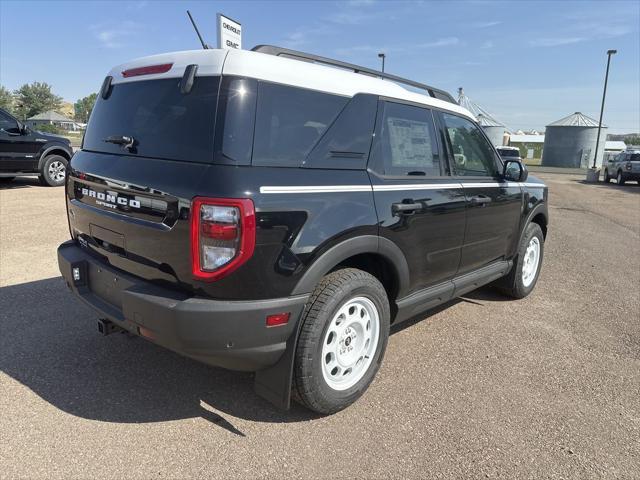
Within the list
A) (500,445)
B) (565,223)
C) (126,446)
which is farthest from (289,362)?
(565,223)

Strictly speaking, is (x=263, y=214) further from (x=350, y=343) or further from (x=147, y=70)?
(x=147, y=70)

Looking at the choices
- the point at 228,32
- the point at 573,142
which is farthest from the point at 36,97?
the point at 228,32

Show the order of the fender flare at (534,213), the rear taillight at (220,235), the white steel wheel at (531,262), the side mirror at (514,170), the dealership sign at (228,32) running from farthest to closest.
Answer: the dealership sign at (228,32) < the white steel wheel at (531,262) < the fender flare at (534,213) < the side mirror at (514,170) < the rear taillight at (220,235)

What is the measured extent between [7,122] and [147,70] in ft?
33.3

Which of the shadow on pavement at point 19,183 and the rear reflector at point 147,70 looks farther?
the shadow on pavement at point 19,183

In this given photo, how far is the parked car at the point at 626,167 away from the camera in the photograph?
21.9 metres

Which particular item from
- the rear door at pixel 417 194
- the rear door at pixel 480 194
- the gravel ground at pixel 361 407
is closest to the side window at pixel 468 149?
the rear door at pixel 480 194

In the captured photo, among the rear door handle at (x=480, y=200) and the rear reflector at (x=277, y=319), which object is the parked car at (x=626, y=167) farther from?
the rear reflector at (x=277, y=319)

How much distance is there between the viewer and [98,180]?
9.57ft

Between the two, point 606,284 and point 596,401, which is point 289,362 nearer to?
point 596,401

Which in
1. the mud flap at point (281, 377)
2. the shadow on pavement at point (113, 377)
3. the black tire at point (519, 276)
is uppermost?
the black tire at point (519, 276)

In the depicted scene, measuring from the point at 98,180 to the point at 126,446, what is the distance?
5.03 feet

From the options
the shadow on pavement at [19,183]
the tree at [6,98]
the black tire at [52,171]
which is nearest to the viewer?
the black tire at [52,171]

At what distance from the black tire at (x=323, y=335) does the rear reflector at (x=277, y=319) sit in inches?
6.0
